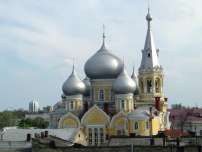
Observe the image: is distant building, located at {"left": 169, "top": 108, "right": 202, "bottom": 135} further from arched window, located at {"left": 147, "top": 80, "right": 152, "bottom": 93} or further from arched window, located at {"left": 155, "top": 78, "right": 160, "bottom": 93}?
arched window, located at {"left": 147, "top": 80, "right": 152, "bottom": 93}

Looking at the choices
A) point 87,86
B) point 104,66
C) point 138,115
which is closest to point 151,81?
point 104,66

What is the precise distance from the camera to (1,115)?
112 metres

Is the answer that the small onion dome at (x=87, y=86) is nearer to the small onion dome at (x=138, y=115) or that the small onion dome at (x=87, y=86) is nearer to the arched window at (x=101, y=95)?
the arched window at (x=101, y=95)

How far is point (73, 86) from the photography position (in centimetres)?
7106

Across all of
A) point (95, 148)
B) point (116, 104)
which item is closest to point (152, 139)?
point (95, 148)

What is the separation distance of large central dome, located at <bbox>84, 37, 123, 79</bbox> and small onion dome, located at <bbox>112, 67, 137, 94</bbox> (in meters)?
2.56

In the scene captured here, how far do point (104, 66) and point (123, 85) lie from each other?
454cm

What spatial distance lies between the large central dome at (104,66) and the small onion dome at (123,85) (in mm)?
2561

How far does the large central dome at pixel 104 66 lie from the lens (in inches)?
2773

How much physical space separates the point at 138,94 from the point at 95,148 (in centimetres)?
3594

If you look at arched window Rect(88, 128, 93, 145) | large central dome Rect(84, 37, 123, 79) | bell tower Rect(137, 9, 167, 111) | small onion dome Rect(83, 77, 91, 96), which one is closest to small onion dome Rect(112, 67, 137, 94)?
bell tower Rect(137, 9, 167, 111)

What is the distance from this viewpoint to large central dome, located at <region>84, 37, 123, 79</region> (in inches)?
2773

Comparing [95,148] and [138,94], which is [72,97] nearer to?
[138,94]

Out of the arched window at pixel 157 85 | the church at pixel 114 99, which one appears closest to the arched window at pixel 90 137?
the church at pixel 114 99
